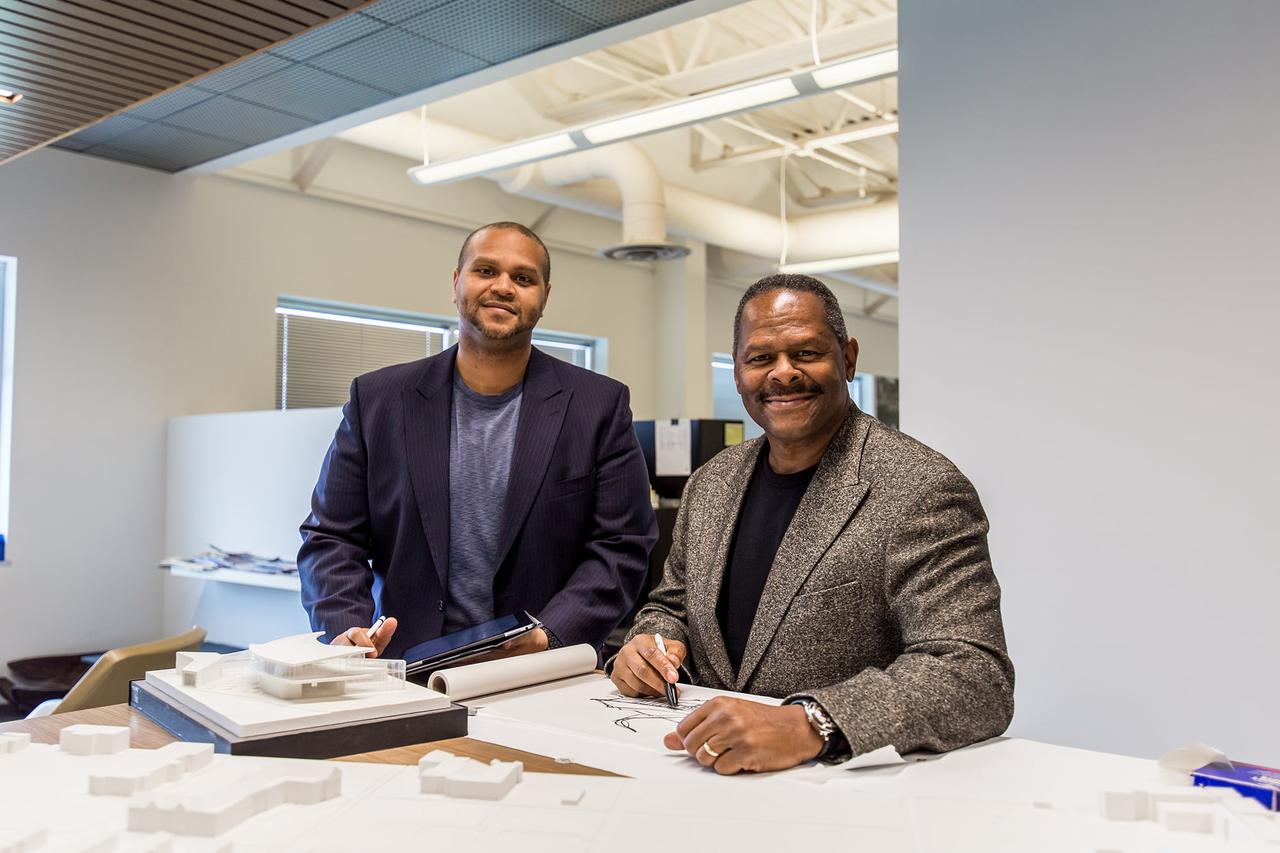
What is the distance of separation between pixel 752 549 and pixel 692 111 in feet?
12.2

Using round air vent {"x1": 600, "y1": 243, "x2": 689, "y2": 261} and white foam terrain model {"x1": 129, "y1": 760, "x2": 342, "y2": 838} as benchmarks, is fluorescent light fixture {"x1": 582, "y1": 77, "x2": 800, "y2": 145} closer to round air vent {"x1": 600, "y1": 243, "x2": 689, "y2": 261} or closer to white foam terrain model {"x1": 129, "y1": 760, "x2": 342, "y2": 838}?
round air vent {"x1": 600, "y1": 243, "x2": 689, "y2": 261}

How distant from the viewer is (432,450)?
209 centimetres

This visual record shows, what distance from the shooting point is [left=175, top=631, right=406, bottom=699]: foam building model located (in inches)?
50.2

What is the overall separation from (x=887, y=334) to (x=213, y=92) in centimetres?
971

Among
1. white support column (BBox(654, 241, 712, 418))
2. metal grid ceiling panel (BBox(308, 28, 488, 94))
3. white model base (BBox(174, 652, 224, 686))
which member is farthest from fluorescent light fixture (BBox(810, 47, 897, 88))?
white support column (BBox(654, 241, 712, 418))

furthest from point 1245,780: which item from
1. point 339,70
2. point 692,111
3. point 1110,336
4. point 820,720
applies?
point 339,70

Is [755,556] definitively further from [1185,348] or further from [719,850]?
[1185,348]

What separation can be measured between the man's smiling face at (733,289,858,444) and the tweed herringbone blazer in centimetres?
7

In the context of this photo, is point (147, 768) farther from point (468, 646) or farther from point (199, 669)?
point (468, 646)


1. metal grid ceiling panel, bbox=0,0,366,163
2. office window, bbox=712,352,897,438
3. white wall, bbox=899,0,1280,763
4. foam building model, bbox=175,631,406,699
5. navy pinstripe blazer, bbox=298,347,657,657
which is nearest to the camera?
foam building model, bbox=175,631,406,699

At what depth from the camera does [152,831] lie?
922 millimetres

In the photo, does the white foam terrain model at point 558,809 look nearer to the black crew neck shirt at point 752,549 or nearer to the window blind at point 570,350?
the black crew neck shirt at point 752,549

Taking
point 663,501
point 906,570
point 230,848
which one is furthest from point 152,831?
point 663,501

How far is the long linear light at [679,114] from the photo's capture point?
4582 millimetres
